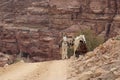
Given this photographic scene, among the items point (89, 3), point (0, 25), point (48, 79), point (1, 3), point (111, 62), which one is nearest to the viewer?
point (111, 62)

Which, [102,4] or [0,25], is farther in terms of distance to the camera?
[0,25]

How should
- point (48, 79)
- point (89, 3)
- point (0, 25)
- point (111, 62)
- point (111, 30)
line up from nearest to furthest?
point (111, 62)
point (48, 79)
point (111, 30)
point (89, 3)
point (0, 25)

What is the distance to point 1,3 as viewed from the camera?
10912 centimetres

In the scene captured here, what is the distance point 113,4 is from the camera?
81.6 meters

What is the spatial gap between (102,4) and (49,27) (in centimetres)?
1295

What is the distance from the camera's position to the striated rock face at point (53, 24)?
258 ft

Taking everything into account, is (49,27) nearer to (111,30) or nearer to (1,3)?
(111,30)

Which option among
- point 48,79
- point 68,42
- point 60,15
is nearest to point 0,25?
point 60,15

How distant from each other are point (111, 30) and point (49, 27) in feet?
49.5

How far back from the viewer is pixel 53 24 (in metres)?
85.8

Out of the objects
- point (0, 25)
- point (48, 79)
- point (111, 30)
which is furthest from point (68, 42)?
point (0, 25)

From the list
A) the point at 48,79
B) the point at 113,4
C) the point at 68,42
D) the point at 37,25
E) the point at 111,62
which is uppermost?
the point at 111,62

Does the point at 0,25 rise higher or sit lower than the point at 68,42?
lower

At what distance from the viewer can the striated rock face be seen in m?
78.6
